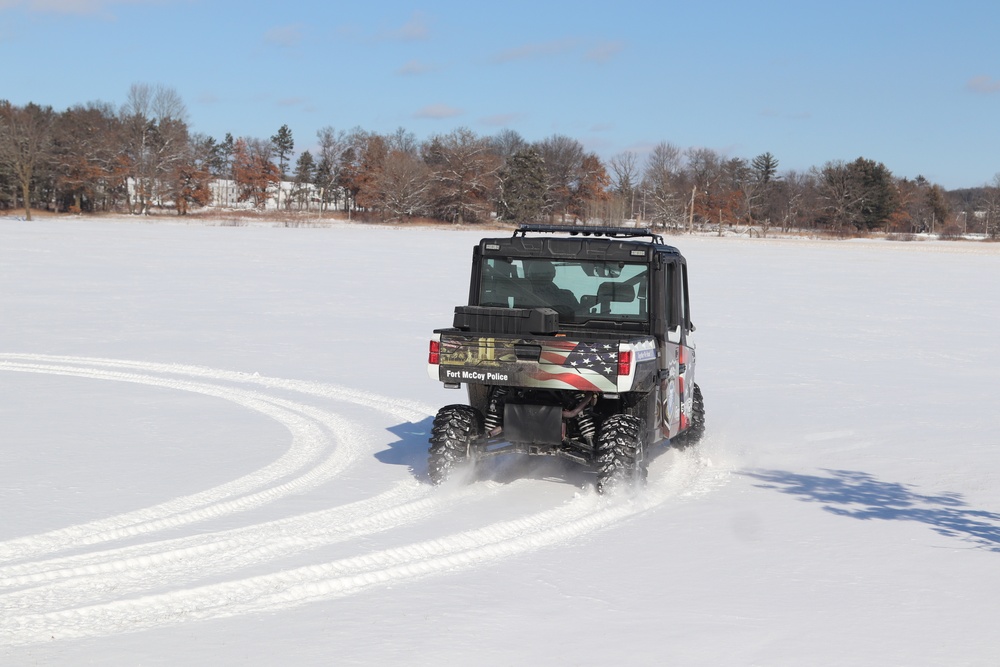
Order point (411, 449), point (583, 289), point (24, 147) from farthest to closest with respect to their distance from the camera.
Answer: point (24, 147) → point (411, 449) → point (583, 289)

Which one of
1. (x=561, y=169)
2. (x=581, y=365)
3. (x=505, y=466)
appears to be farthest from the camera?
(x=561, y=169)

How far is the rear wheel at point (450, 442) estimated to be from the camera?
880 cm

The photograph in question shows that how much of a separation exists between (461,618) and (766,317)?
20.4 meters

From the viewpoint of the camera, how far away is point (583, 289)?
30.4 feet

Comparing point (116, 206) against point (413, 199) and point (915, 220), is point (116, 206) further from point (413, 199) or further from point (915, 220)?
point (915, 220)

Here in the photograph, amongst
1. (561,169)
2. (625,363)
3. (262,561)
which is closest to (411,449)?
A: (625,363)

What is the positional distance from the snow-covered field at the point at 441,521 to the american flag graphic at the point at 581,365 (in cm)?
102

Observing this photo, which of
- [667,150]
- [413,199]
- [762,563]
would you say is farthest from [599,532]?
[667,150]

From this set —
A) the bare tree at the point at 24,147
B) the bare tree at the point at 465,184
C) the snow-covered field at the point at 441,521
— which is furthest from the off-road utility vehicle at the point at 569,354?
the bare tree at the point at 465,184

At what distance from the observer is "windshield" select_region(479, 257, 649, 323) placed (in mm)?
9203

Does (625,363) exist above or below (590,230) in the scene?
below

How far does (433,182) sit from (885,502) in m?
90.7

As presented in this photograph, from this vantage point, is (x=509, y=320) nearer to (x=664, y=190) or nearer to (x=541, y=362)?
(x=541, y=362)

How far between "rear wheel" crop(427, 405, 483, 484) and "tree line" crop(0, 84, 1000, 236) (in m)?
78.8
